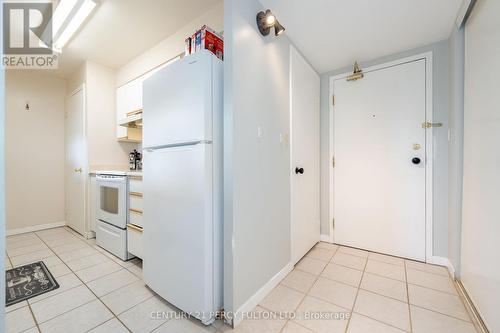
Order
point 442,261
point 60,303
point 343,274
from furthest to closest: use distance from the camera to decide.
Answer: point 442,261, point 343,274, point 60,303

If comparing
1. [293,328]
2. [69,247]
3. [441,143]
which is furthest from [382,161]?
[69,247]

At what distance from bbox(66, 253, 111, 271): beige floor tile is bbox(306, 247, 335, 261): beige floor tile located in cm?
220

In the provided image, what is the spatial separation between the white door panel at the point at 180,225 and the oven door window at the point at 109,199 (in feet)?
2.73

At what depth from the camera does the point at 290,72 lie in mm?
1948

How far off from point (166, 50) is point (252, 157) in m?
1.81

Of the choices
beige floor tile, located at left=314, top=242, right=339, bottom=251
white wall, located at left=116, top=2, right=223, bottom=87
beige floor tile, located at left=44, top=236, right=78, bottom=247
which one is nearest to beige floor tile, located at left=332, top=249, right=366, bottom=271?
beige floor tile, located at left=314, top=242, right=339, bottom=251

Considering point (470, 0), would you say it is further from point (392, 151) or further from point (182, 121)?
point (182, 121)

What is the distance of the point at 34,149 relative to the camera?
→ 3113 millimetres

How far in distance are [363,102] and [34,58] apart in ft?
14.2

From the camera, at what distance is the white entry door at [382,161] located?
207cm

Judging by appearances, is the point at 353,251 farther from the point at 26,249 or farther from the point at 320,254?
the point at 26,249

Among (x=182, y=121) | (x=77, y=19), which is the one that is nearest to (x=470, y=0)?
(x=182, y=121)

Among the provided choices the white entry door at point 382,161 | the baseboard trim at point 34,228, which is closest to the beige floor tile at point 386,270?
the white entry door at point 382,161

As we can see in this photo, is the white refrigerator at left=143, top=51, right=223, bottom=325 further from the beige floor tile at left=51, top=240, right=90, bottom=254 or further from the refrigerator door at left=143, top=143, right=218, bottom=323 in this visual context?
the beige floor tile at left=51, top=240, right=90, bottom=254
